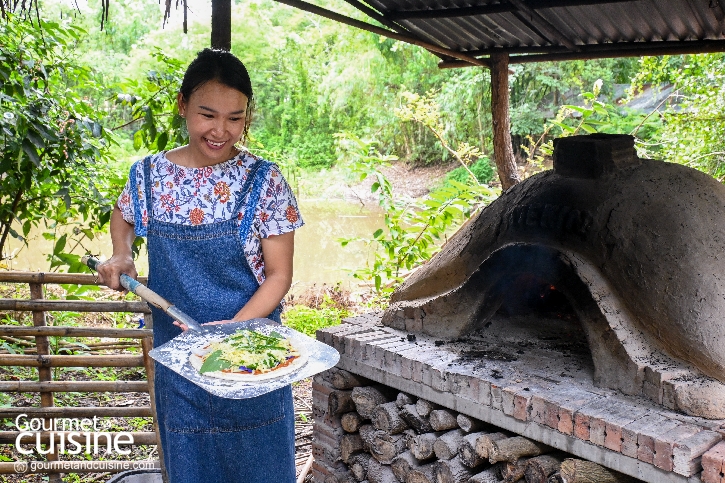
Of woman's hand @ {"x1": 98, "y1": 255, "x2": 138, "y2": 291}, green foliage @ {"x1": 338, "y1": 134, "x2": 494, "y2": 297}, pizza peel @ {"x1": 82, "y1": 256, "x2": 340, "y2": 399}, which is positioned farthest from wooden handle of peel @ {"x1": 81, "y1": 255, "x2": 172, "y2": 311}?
green foliage @ {"x1": 338, "y1": 134, "x2": 494, "y2": 297}

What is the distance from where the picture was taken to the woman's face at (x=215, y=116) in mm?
1944

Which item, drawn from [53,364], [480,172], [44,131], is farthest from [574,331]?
[480,172]

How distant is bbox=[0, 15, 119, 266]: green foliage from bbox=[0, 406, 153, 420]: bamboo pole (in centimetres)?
76

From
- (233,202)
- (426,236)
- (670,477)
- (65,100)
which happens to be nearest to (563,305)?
(670,477)

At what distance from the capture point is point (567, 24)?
10.8 ft

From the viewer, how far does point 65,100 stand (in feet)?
12.1

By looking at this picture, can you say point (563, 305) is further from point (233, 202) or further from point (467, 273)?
point (233, 202)

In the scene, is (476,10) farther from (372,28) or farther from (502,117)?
(502,117)

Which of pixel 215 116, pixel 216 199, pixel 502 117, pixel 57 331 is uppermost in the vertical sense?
pixel 502 117

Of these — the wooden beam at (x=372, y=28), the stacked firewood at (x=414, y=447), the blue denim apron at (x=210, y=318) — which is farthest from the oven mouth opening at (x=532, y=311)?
the wooden beam at (x=372, y=28)

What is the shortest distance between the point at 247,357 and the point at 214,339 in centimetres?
13

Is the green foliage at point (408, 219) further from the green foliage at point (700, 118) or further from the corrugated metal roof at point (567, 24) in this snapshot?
the green foliage at point (700, 118)

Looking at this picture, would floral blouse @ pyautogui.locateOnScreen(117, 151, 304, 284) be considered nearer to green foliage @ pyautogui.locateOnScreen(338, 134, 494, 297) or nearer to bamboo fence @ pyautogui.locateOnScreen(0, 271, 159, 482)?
bamboo fence @ pyautogui.locateOnScreen(0, 271, 159, 482)

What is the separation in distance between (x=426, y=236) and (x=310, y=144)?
514 inches
